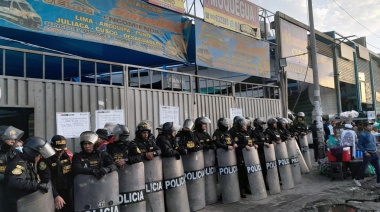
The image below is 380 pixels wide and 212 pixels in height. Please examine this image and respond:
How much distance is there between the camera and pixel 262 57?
13.8m

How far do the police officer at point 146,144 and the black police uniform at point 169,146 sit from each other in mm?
224

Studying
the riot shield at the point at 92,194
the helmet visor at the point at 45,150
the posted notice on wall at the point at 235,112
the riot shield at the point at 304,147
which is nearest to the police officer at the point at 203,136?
the riot shield at the point at 92,194

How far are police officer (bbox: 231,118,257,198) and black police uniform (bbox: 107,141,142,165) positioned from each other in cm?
296

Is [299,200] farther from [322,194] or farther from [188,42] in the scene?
[188,42]

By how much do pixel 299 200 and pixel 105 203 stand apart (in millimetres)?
A: 4634

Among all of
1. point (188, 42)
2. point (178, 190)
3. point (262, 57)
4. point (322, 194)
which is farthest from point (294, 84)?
point (178, 190)

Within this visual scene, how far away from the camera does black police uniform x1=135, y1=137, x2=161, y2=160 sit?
18.5 feet

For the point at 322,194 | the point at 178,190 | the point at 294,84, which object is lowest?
the point at 322,194

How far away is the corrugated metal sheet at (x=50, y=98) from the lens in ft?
18.2

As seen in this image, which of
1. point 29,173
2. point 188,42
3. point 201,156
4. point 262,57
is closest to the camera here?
point 29,173

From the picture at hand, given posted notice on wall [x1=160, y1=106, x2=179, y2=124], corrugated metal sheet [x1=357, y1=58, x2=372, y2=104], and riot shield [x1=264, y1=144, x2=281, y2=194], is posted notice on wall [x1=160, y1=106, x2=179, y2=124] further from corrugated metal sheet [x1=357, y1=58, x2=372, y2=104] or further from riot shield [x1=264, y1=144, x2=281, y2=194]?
corrugated metal sheet [x1=357, y1=58, x2=372, y2=104]

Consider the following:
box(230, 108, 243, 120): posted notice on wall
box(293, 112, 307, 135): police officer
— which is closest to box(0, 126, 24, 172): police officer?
box(230, 108, 243, 120): posted notice on wall

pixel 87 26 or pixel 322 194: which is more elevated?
pixel 87 26

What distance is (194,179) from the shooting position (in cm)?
646
